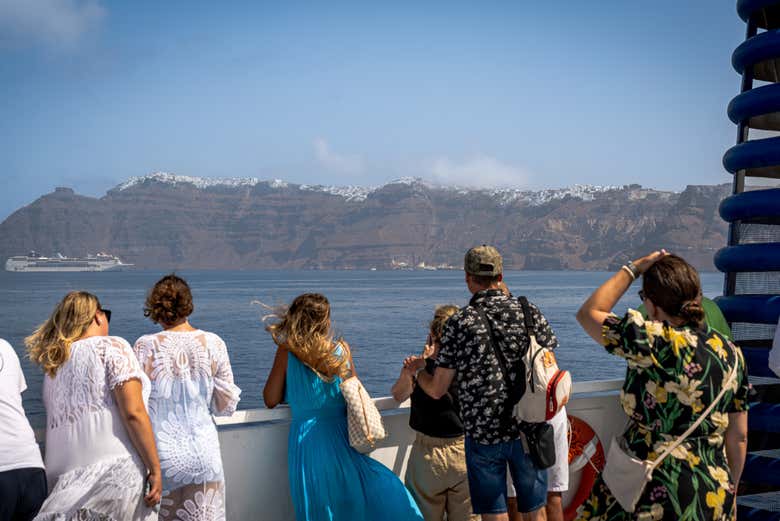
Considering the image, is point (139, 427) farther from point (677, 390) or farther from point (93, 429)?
point (677, 390)

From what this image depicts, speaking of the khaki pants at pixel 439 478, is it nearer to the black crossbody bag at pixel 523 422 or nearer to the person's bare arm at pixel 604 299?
the black crossbody bag at pixel 523 422

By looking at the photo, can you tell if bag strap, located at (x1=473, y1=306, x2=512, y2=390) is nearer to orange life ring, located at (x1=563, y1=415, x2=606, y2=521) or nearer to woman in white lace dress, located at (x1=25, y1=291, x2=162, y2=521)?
woman in white lace dress, located at (x1=25, y1=291, x2=162, y2=521)

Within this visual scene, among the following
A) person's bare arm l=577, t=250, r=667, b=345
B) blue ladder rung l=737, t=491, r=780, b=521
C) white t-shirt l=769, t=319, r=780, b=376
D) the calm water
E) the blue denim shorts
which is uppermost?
person's bare arm l=577, t=250, r=667, b=345

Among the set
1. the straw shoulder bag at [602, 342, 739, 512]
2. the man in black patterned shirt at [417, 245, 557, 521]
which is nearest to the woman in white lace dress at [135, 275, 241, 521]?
the man in black patterned shirt at [417, 245, 557, 521]

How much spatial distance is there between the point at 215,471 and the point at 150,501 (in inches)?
16.0

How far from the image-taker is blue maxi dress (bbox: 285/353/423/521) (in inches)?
148

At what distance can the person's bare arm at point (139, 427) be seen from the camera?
3.04 meters

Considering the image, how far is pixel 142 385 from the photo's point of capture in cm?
313

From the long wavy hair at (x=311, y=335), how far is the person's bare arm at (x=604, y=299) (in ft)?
4.42

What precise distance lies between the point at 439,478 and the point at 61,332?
6.25 ft

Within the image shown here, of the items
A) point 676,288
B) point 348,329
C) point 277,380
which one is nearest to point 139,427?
point 277,380

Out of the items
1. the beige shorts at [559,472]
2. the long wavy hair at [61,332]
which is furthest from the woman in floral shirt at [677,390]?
the long wavy hair at [61,332]

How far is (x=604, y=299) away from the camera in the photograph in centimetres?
266

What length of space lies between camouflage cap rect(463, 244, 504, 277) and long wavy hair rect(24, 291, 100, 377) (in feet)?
4.97
